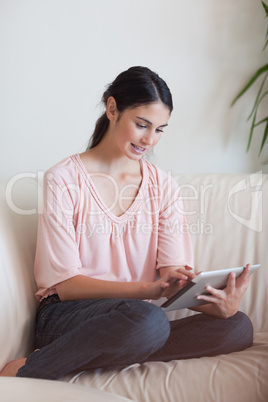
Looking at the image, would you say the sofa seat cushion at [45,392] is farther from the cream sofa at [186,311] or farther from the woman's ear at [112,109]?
the woman's ear at [112,109]

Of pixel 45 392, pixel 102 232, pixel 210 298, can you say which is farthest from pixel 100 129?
pixel 45 392

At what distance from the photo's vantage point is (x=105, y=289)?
1.41m

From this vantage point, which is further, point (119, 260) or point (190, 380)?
point (119, 260)

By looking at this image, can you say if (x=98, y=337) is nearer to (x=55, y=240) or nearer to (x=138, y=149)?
(x=55, y=240)

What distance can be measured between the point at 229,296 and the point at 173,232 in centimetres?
32

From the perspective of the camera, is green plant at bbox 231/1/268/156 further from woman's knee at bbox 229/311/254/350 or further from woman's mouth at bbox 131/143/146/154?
woman's knee at bbox 229/311/254/350

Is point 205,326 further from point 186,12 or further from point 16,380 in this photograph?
point 186,12

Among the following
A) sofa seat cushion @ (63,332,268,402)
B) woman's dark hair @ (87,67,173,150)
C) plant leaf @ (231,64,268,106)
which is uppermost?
plant leaf @ (231,64,268,106)

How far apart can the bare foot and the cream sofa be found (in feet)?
0.06

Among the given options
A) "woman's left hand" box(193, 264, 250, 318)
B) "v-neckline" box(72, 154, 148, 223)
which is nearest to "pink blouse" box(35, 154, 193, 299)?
"v-neckline" box(72, 154, 148, 223)

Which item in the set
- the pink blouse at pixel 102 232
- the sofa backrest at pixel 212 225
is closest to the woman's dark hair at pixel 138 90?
the pink blouse at pixel 102 232

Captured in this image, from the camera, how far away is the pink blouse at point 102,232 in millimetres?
1453

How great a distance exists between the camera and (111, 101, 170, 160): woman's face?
1472 millimetres

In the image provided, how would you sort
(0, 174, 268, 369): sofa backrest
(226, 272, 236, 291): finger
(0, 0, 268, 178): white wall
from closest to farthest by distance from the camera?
(226, 272, 236, 291): finger → (0, 174, 268, 369): sofa backrest → (0, 0, 268, 178): white wall
